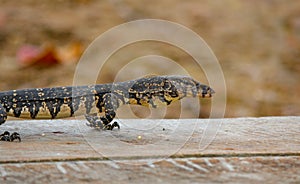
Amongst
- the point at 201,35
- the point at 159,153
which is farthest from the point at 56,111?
the point at 201,35

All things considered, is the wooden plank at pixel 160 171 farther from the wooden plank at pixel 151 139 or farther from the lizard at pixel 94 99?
the lizard at pixel 94 99

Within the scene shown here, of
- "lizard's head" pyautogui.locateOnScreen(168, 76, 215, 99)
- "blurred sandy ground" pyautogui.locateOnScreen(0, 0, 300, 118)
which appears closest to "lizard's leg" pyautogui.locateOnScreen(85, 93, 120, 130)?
"lizard's head" pyautogui.locateOnScreen(168, 76, 215, 99)

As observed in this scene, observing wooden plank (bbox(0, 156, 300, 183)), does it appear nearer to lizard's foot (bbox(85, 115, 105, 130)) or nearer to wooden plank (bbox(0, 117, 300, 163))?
wooden plank (bbox(0, 117, 300, 163))

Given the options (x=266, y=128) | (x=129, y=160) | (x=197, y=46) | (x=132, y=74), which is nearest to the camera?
(x=129, y=160)

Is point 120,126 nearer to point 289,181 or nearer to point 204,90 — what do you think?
point 204,90

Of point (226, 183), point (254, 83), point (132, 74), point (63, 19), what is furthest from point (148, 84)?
point (63, 19)

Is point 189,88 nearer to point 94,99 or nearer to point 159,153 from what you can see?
point 94,99
